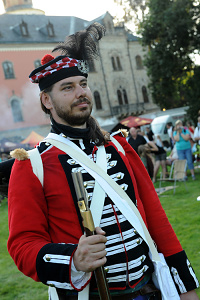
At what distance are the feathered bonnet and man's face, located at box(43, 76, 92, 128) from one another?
1.9 inches

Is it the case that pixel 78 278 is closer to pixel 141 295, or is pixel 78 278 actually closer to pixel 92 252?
pixel 92 252

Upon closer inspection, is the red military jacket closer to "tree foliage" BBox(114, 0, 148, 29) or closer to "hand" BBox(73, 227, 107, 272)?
"hand" BBox(73, 227, 107, 272)

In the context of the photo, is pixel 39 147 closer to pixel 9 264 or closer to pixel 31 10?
pixel 9 264

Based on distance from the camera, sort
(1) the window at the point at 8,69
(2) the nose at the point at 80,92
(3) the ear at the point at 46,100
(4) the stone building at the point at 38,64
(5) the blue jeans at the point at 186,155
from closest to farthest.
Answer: (2) the nose at the point at 80,92 → (3) the ear at the point at 46,100 → (5) the blue jeans at the point at 186,155 → (1) the window at the point at 8,69 → (4) the stone building at the point at 38,64

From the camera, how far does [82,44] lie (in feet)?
7.80

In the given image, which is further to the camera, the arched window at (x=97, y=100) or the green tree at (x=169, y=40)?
the arched window at (x=97, y=100)

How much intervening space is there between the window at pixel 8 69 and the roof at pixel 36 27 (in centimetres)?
201

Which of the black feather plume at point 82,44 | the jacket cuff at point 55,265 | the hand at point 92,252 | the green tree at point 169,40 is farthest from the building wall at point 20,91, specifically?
the hand at point 92,252

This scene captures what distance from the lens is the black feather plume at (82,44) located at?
2367 millimetres

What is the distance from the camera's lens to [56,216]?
1949mm

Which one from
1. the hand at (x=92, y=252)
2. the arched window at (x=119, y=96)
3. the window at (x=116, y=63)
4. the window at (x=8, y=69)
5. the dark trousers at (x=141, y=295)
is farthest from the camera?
the arched window at (x=119, y=96)

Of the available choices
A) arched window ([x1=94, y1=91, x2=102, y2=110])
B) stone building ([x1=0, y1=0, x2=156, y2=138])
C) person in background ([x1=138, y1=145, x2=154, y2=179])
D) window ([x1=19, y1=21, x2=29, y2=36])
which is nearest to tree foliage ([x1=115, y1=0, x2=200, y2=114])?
stone building ([x1=0, y1=0, x2=156, y2=138])

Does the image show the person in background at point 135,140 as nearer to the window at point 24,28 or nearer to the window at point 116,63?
the window at point 24,28

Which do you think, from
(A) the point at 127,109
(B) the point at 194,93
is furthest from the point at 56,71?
(A) the point at 127,109
